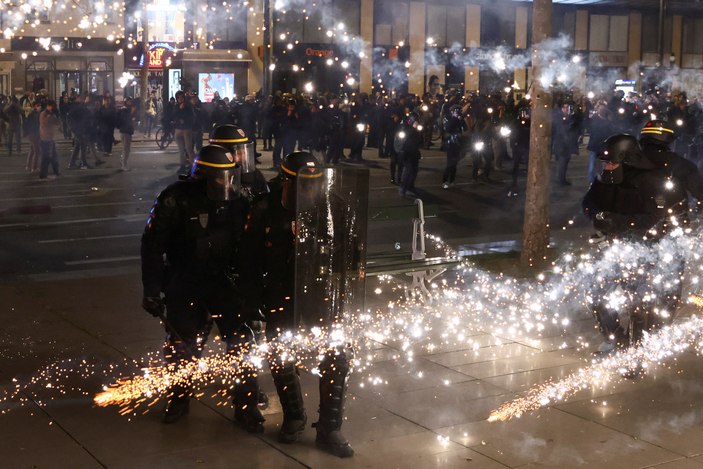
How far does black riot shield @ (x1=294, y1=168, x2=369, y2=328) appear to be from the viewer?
5.45m

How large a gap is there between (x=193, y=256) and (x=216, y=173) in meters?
0.49

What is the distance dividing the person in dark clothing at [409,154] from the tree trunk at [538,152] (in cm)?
705

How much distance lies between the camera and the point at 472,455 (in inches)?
208

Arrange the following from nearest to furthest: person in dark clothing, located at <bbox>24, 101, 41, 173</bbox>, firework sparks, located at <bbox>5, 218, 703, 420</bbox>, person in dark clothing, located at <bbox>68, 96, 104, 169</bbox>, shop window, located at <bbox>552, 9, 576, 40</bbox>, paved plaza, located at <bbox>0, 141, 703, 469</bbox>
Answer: paved plaza, located at <bbox>0, 141, 703, 469</bbox> → firework sparks, located at <bbox>5, 218, 703, 420</bbox> → person in dark clothing, located at <bbox>24, 101, 41, 173</bbox> → person in dark clothing, located at <bbox>68, 96, 104, 169</bbox> → shop window, located at <bbox>552, 9, 576, 40</bbox>

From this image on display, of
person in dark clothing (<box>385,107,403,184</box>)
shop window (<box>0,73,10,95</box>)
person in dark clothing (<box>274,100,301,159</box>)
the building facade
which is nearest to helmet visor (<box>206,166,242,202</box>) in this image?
person in dark clothing (<box>385,107,403,184</box>)

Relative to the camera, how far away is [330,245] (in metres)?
5.57

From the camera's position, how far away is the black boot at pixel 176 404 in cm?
571

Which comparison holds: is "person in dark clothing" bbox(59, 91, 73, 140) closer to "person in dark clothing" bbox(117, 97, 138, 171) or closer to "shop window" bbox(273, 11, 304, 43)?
"person in dark clothing" bbox(117, 97, 138, 171)

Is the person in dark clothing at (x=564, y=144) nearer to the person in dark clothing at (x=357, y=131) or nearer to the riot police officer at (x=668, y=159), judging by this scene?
the person in dark clothing at (x=357, y=131)

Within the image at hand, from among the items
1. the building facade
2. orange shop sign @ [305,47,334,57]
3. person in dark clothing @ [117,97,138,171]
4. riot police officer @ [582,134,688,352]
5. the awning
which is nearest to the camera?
riot police officer @ [582,134,688,352]

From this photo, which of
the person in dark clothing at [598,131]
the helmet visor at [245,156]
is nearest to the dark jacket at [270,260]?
the helmet visor at [245,156]

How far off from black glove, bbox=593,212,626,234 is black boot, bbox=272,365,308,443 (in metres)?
2.83

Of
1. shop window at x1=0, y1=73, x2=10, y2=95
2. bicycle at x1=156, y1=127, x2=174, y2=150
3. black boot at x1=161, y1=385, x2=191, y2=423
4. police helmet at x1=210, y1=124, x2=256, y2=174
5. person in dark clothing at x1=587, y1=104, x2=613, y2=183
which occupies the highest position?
shop window at x1=0, y1=73, x2=10, y2=95

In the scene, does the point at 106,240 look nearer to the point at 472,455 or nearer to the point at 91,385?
the point at 91,385
